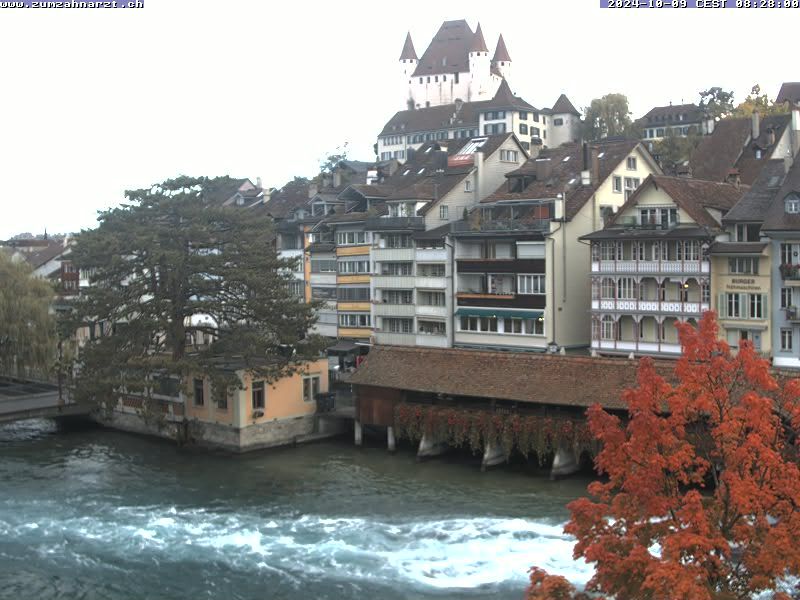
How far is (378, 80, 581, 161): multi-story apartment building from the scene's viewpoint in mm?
135500

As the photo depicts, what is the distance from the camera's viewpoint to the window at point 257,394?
52625 millimetres

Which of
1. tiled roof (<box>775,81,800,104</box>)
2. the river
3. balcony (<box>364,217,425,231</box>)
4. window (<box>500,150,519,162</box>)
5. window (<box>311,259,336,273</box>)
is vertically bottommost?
the river

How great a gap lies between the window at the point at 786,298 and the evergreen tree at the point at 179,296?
22.6 m

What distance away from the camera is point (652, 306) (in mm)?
57438

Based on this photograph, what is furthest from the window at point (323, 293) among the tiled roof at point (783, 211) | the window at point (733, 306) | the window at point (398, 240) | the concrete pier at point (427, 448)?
the tiled roof at point (783, 211)

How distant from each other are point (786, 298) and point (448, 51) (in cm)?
13782

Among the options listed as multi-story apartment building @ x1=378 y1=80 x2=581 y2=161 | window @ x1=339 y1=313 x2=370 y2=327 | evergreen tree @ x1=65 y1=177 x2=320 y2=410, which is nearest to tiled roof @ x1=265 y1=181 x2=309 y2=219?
window @ x1=339 y1=313 x2=370 y2=327

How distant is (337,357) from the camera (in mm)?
72438

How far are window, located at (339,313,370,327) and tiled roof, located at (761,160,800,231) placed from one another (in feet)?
94.8

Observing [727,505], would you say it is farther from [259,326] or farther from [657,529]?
[259,326]

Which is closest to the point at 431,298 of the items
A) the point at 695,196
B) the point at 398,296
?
the point at 398,296

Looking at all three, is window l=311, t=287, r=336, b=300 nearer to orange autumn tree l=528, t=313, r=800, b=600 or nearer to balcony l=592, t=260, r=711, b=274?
balcony l=592, t=260, r=711, b=274

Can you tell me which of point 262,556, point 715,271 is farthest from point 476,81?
point 262,556

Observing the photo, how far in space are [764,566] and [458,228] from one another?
48.7m
